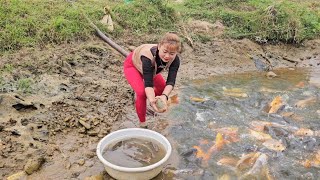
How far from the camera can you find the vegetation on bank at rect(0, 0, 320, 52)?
725 cm

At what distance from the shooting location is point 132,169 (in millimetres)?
3635

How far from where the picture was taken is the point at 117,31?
8445mm

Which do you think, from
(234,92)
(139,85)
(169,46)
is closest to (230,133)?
(139,85)

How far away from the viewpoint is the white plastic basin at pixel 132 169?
3684 millimetres

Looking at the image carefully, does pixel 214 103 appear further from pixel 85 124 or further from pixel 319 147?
pixel 85 124

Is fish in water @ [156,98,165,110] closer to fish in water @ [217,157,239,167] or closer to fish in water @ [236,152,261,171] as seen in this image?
fish in water @ [217,157,239,167]

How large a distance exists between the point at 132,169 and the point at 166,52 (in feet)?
5.00

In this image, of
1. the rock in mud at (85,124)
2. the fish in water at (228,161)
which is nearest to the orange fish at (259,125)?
the fish in water at (228,161)

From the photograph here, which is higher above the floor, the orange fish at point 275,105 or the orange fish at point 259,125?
the orange fish at point 275,105

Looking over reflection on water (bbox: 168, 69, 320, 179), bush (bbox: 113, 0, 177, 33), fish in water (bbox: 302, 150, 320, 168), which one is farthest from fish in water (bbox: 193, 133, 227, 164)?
bush (bbox: 113, 0, 177, 33)

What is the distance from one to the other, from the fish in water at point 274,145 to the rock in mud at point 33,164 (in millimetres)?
3168

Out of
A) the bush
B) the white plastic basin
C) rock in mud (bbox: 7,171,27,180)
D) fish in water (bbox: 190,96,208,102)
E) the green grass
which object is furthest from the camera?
the bush

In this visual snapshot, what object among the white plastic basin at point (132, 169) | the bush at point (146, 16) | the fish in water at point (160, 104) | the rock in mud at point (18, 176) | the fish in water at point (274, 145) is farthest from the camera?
the bush at point (146, 16)

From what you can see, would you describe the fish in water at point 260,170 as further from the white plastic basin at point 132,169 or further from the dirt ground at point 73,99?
the dirt ground at point 73,99
